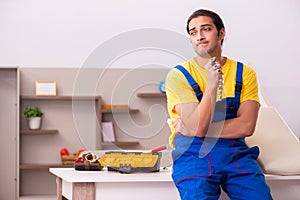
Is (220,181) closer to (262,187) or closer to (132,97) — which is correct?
(262,187)

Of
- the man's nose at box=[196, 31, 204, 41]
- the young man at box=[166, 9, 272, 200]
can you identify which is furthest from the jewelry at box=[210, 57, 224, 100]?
the man's nose at box=[196, 31, 204, 41]

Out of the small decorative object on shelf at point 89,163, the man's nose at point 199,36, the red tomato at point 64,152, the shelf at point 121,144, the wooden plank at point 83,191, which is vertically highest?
the man's nose at point 199,36

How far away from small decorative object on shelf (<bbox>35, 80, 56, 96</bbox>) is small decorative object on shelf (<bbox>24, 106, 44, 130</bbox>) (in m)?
0.17

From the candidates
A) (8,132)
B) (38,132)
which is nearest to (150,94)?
Result: (38,132)

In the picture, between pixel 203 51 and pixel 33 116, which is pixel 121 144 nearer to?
pixel 33 116

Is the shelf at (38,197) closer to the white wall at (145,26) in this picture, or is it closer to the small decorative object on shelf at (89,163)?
the white wall at (145,26)

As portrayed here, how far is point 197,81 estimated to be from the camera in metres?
2.31

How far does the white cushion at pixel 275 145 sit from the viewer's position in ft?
7.97

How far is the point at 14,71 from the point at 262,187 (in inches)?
170

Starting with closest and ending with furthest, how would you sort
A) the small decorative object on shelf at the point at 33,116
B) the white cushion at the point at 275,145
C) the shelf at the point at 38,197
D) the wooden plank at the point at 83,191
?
the wooden plank at the point at 83,191 < the white cushion at the point at 275,145 < the shelf at the point at 38,197 < the small decorative object on shelf at the point at 33,116

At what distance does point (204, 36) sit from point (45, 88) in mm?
3969

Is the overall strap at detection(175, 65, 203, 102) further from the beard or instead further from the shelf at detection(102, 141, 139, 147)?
the shelf at detection(102, 141, 139, 147)

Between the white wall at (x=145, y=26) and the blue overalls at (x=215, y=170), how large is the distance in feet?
12.5

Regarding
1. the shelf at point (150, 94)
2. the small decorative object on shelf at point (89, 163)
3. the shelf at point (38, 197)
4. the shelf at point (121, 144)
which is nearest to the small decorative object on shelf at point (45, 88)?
the shelf at point (121, 144)
